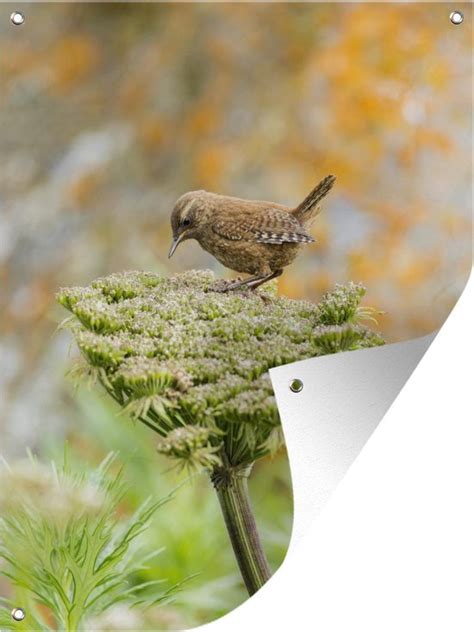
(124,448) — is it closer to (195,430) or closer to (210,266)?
(195,430)

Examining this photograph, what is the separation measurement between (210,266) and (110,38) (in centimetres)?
26

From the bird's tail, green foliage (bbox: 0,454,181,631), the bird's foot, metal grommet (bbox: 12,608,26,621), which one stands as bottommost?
metal grommet (bbox: 12,608,26,621)

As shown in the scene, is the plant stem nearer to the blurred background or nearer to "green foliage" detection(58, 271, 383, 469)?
"green foliage" detection(58, 271, 383, 469)

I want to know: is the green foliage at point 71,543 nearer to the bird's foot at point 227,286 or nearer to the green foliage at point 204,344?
the green foliage at point 204,344

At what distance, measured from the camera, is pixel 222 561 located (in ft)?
3.64

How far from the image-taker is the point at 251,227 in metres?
1.14

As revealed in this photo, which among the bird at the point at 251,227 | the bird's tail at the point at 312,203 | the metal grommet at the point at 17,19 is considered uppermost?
the metal grommet at the point at 17,19

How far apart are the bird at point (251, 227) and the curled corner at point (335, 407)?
12cm

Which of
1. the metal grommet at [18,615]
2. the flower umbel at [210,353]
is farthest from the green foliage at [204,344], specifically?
the metal grommet at [18,615]

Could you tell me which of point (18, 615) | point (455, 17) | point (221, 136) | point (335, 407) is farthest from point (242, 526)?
point (455, 17)

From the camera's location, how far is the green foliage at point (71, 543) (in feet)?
3.60

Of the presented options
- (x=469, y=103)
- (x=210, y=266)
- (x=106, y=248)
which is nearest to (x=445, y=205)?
(x=469, y=103)

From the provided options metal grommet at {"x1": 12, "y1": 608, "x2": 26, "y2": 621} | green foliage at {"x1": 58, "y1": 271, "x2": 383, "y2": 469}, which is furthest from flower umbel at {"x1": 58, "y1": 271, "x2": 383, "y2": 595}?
metal grommet at {"x1": 12, "y1": 608, "x2": 26, "y2": 621}

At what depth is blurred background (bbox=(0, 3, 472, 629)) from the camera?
3.72 ft
